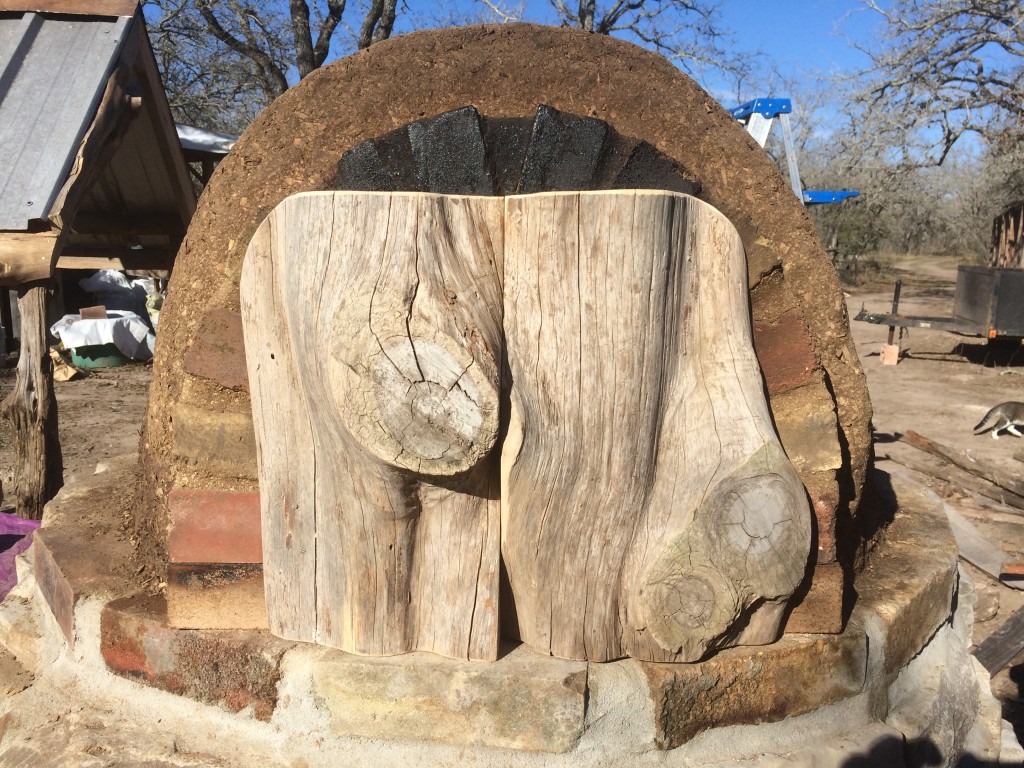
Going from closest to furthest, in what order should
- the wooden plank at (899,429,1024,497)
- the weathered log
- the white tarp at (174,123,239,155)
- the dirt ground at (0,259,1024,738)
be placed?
the weathered log, the dirt ground at (0,259,1024,738), the wooden plank at (899,429,1024,497), the white tarp at (174,123,239,155)

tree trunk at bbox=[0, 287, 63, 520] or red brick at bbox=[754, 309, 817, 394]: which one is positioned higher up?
red brick at bbox=[754, 309, 817, 394]

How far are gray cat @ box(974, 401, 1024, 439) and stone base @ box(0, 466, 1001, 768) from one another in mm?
6515

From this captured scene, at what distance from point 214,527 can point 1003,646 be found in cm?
342

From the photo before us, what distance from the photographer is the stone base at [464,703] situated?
192 cm

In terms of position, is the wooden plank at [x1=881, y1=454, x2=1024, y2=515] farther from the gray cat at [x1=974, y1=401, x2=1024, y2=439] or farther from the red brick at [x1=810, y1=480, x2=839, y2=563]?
the red brick at [x1=810, y1=480, x2=839, y2=563]

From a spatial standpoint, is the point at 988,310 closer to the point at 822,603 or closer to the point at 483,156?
the point at 822,603

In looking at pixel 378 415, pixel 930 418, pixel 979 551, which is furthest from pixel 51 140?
pixel 930 418

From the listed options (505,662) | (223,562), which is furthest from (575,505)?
(223,562)

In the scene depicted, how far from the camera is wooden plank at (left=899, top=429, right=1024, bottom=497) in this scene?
20.4 feet

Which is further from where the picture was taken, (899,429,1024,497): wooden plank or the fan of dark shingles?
(899,429,1024,497): wooden plank

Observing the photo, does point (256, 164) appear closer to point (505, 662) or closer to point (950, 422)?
point (505, 662)

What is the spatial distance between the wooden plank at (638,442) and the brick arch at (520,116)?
0.68ft

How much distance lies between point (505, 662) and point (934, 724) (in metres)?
1.21

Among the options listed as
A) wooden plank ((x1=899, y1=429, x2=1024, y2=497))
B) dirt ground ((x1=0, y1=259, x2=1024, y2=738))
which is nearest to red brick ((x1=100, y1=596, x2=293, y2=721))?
dirt ground ((x1=0, y1=259, x2=1024, y2=738))
